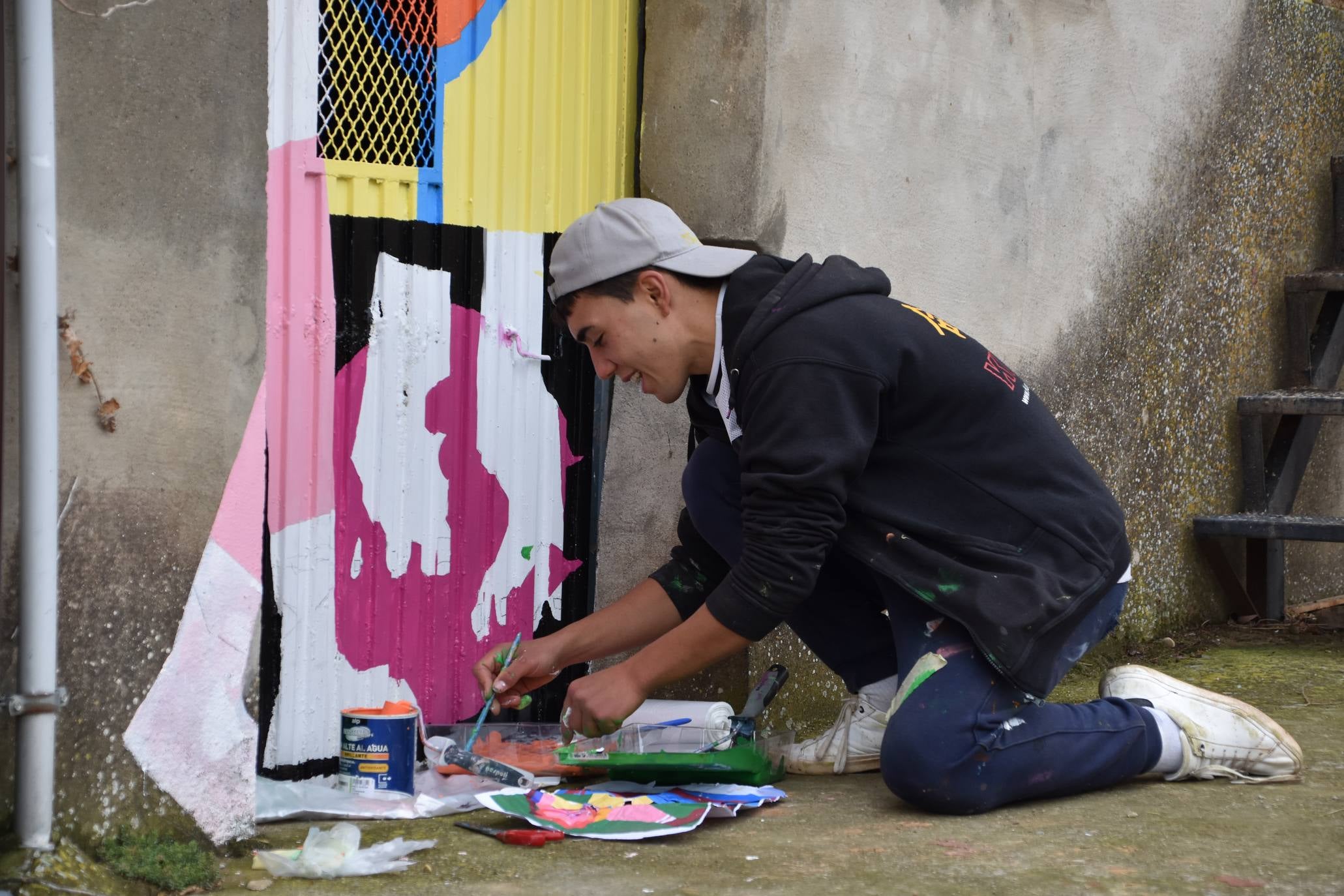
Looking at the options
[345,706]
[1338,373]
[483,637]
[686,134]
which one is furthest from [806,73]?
[1338,373]

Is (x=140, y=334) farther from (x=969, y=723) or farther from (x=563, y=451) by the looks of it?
(x=969, y=723)

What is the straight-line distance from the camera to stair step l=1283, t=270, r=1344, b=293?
184 inches

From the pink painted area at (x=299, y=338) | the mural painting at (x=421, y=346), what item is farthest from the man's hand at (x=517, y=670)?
the pink painted area at (x=299, y=338)

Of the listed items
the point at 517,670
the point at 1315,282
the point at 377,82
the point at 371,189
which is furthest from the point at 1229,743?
the point at 1315,282

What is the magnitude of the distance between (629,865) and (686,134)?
65.7 inches

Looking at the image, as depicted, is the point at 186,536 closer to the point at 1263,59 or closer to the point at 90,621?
the point at 90,621

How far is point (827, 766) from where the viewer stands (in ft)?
9.32

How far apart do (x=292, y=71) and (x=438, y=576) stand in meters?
1.03

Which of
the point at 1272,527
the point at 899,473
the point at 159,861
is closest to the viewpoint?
the point at 159,861

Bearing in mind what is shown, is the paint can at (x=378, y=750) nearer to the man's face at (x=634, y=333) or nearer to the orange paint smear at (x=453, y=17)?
the man's face at (x=634, y=333)

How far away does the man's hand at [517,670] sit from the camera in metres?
2.65

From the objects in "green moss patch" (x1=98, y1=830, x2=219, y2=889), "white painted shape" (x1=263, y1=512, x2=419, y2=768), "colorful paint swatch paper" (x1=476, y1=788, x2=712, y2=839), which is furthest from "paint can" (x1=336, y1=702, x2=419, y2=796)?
"green moss patch" (x1=98, y1=830, x2=219, y2=889)

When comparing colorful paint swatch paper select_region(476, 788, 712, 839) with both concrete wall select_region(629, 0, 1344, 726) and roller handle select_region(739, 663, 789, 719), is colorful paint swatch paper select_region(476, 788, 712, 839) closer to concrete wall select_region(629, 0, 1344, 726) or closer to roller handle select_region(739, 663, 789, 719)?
roller handle select_region(739, 663, 789, 719)

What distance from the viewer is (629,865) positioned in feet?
6.95
